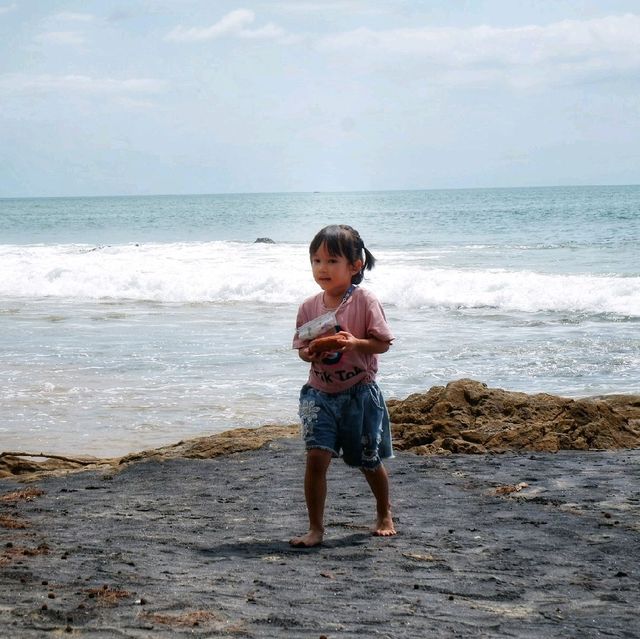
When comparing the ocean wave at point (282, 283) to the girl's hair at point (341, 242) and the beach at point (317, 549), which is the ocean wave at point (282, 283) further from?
the girl's hair at point (341, 242)

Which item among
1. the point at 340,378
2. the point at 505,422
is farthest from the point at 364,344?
the point at 505,422

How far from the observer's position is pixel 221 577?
3.70 metres

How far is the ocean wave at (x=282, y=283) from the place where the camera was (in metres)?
17.3

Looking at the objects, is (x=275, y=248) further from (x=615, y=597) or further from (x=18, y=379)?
(x=615, y=597)

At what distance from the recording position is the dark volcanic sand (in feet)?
10.4

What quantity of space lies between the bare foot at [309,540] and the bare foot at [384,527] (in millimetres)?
277

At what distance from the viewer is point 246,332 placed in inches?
545

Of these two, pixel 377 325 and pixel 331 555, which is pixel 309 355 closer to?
pixel 377 325

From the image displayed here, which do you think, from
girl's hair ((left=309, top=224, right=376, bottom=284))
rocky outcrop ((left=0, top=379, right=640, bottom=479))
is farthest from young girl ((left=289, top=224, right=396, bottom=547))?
rocky outcrop ((left=0, top=379, right=640, bottom=479))

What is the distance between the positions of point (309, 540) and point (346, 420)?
1.79 ft

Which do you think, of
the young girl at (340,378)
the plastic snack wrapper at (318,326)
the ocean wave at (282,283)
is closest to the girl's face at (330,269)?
the young girl at (340,378)

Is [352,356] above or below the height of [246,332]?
above

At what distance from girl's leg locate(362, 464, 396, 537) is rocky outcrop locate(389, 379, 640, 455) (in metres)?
2.21

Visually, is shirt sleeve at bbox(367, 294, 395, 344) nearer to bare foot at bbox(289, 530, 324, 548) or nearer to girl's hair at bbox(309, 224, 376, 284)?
girl's hair at bbox(309, 224, 376, 284)
